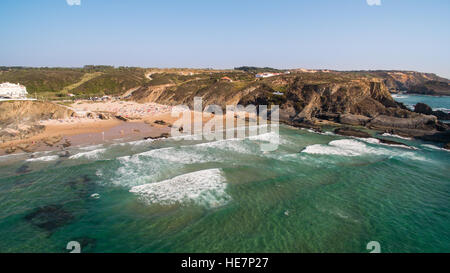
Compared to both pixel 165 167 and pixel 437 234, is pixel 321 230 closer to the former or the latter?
pixel 437 234

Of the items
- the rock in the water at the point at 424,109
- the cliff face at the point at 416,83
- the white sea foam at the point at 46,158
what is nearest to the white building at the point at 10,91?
the white sea foam at the point at 46,158

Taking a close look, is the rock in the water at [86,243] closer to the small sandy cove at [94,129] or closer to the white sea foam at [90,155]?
the white sea foam at [90,155]

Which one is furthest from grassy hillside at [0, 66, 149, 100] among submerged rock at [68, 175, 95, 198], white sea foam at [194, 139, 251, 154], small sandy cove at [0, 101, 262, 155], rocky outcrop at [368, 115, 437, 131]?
rocky outcrop at [368, 115, 437, 131]

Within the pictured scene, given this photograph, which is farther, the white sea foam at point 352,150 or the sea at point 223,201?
the white sea foam at point 352,150

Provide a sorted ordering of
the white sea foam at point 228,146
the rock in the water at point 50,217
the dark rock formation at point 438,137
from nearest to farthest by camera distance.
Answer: the rock in the water at point 50,217 < the white sea foam at point 228,146 < the dark rock formation at point 438,137

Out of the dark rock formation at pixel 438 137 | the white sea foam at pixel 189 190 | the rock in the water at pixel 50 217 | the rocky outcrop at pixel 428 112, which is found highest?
the rocky outcrop at pixel 428 112

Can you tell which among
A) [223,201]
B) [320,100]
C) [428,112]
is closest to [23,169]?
[223,201]

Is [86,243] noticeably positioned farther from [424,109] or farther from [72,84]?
[72,84]

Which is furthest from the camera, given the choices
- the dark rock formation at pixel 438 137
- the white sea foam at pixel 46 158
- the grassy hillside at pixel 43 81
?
the grassy hillside at pixel 43 81
